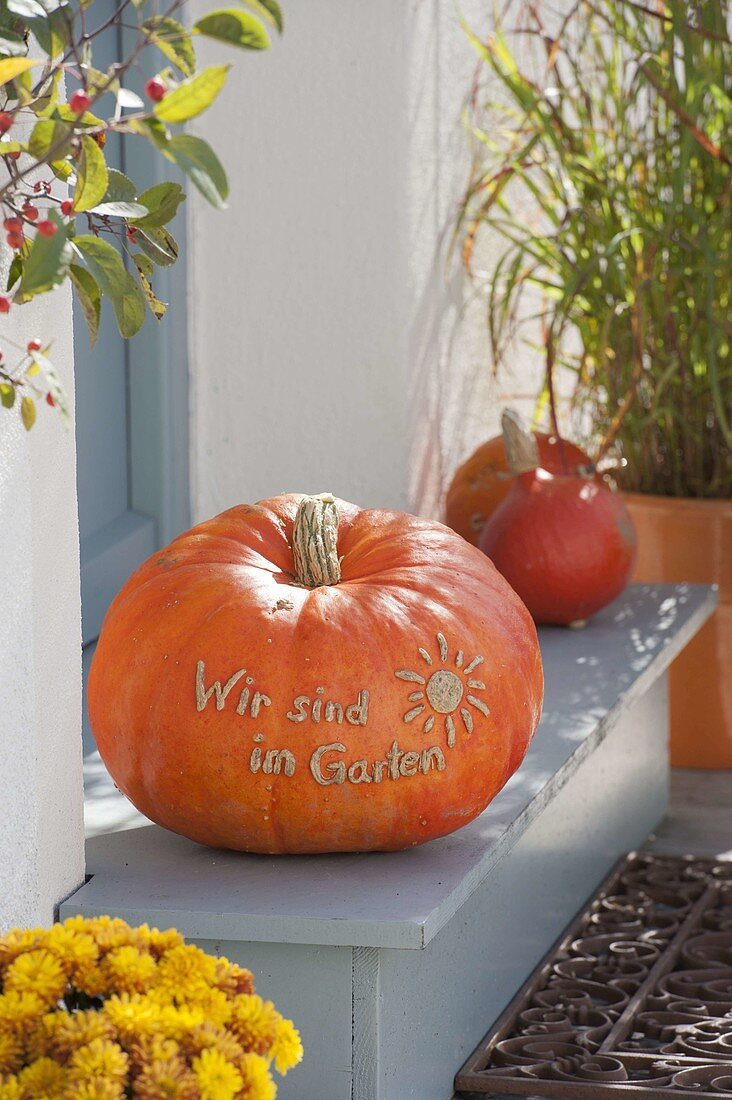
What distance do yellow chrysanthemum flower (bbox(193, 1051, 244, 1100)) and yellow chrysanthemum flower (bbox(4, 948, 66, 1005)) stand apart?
135mm

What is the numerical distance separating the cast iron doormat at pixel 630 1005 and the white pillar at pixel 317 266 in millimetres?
977

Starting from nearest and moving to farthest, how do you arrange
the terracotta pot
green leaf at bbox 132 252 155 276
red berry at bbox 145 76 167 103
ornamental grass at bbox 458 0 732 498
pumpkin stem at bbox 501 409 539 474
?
red berry at bbox 145 76 167 103, green leaf at bbox 132 252 155 276, pumpkin stem at bbox 501 409 539 474, ornamental grass at bbox 458 0 732 498, the terracotta pot

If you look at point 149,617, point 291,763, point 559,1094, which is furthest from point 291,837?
point 559,1094

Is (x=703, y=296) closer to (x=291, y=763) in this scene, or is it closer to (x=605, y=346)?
(x=605, y=346)

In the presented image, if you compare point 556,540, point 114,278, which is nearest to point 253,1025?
point 114,278

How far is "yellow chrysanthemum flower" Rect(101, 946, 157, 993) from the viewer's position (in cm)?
130

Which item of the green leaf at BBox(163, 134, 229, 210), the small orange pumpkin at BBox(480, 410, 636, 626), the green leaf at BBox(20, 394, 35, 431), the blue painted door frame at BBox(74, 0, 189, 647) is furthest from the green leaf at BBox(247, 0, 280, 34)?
the small orange pumpkin at BBox(480, 410, 636, 626)

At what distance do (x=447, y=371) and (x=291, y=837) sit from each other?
6.12 feet

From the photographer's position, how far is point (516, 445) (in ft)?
9.82

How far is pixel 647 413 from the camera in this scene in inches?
137

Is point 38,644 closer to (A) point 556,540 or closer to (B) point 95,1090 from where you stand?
(B) point 95,1090

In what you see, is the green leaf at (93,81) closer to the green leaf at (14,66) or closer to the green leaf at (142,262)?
the green leaf at (14,66)

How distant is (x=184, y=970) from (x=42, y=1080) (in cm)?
15

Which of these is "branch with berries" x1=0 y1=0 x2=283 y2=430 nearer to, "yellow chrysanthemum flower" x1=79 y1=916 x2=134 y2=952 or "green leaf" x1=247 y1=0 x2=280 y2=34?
"green leaf" x1=247 y1=0 x2=280 y2=34
